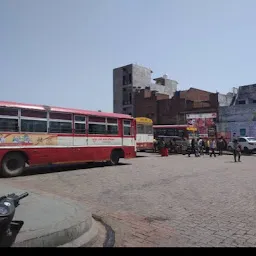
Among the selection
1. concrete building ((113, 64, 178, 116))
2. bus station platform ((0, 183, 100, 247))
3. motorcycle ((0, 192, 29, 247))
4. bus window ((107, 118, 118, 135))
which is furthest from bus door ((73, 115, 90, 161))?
concrete building ((113, 64, 178, 116))

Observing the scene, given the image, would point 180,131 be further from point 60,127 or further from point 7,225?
point 7,225

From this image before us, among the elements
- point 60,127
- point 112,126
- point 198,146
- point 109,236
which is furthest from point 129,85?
point 109,236

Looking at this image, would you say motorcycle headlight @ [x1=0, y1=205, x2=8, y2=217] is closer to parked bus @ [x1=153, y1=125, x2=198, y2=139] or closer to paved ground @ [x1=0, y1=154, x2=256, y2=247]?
paved ground @ [x1=0, y1=154, x2=256, y2=247]

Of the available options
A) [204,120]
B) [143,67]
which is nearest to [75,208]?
[204,120]

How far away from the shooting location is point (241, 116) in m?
41.2

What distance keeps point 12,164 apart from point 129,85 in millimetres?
56047

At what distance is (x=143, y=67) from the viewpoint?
2788 inches

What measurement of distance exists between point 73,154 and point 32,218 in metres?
9.99

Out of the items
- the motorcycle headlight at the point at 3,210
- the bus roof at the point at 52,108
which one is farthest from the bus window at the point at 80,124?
the motorcycle headlight at the point at 3,210

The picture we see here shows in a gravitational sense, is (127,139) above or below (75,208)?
above

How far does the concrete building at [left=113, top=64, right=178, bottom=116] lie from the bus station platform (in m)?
58.1

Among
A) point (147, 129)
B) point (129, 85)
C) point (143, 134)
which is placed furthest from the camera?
point (129, 85)

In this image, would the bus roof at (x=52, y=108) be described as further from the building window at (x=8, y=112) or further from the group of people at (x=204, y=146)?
the group of people at (x=204, y=146)
